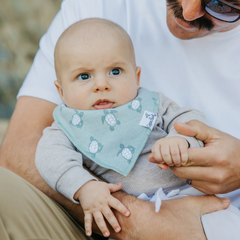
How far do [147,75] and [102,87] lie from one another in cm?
56

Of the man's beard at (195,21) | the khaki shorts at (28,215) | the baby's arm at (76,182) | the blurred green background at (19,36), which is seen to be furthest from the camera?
the blurred green background at (19,36)

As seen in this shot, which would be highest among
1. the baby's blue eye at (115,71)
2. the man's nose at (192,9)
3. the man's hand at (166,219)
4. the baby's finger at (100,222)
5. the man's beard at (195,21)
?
the man's nose at (192,9)

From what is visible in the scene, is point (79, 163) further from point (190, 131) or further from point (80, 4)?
point (80, 4)

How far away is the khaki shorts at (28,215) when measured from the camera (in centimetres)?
113

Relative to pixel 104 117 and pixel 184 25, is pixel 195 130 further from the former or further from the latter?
pixel 184 25

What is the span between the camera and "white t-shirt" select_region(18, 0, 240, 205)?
1.74 metres

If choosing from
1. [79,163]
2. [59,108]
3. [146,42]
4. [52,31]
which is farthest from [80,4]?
[79,163]

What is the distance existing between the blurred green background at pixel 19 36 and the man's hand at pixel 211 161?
9.56ft

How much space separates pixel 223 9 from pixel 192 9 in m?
0.15

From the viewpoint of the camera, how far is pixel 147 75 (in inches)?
74.9

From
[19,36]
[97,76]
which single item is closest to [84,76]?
[97,76]

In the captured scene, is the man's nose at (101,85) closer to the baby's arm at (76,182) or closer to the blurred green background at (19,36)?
the baby's arm at (76,182)

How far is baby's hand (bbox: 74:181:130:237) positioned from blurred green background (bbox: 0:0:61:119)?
113 inches

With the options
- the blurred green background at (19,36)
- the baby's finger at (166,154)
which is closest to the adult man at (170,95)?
the baby's finger at (166,154)
